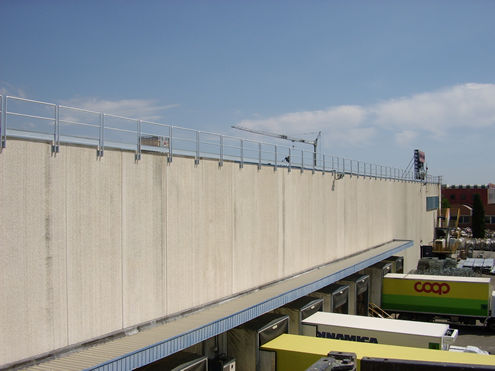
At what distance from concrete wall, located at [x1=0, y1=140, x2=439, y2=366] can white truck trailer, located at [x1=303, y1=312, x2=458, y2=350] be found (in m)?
2.76

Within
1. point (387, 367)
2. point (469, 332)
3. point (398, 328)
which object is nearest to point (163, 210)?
point (387, 367)

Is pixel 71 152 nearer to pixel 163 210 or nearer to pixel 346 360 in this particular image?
pixel 163 210

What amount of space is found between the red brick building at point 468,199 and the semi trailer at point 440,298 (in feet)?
204

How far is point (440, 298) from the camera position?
30.7m

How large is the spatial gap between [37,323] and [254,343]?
26.6 feet

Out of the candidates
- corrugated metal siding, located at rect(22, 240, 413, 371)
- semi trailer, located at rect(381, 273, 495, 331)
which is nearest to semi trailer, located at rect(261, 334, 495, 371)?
corrugated metal siding, located at rect(22, 240, 413, 371)

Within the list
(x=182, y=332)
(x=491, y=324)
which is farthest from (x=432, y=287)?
(x=182, y=332)

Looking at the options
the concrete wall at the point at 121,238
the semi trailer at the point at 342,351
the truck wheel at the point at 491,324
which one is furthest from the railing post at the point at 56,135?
the truck wheel at the point at 491,324

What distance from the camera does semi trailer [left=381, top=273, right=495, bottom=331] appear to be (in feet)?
98.4

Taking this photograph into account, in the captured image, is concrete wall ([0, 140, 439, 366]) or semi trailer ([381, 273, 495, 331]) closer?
concrete wall ([0, 140, 439, 366])

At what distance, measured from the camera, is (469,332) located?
1193 inches

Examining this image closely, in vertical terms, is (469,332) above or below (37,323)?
below

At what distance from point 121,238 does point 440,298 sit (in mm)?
22814

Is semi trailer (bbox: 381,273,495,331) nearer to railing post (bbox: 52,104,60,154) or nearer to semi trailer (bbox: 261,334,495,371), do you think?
semi trailer (bbox: 261,334,495,371)
